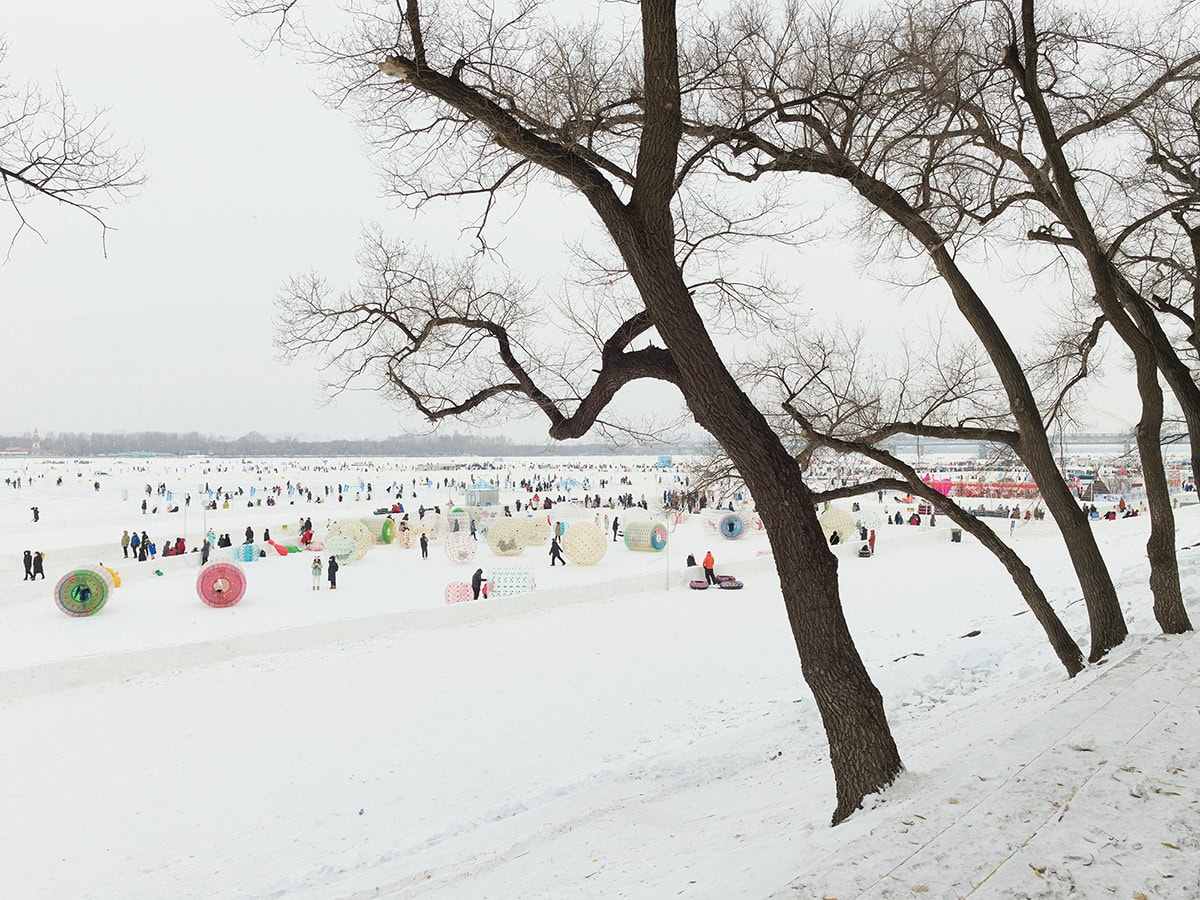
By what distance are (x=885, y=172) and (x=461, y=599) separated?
17.1 meters

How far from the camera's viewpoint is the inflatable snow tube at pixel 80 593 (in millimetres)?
20078

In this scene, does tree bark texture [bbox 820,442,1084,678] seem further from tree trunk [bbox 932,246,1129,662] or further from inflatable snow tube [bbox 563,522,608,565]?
inflatable snow tube [bbox 563,522,608,565]

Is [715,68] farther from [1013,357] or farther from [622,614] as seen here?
[622,614]

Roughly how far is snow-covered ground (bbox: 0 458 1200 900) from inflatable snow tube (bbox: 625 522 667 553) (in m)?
9.15

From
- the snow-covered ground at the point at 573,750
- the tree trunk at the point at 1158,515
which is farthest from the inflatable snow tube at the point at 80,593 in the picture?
the tree trunk at the point at 1158,515

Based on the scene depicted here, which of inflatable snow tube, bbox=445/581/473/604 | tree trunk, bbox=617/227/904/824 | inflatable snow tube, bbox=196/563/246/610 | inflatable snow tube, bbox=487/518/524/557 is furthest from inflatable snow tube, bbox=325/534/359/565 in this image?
tree trunk, bbox=617/227/904/824

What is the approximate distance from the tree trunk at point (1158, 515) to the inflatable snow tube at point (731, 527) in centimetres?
2883

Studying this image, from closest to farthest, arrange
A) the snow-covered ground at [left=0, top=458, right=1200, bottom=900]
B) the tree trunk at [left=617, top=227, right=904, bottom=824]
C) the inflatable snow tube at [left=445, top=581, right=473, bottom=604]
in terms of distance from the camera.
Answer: the snow-covered ground at [left=0, top=458, right=1200, bottom=900], the tree trunk at [left=617, top=227, right=904, bottom=824], the inflatable snow tube at [left=445, top=581, right=473, bottom=604]

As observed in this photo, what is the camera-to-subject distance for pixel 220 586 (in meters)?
21.5

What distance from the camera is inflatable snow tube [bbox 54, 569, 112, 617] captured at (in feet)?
65.9

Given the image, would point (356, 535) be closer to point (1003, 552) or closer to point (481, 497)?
point (481, 497)

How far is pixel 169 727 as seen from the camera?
12547 mm

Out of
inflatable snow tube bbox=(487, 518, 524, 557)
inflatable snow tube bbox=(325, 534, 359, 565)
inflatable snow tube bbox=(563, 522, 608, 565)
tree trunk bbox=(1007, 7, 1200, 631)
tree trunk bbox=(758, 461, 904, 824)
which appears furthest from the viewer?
inflatable snow tube bbox=(487, 518, 524, 557)

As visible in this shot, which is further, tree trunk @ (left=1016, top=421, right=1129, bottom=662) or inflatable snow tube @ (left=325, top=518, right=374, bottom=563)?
inflatable snow tube @ (left=325, top=518, right=374, bottom=563)
